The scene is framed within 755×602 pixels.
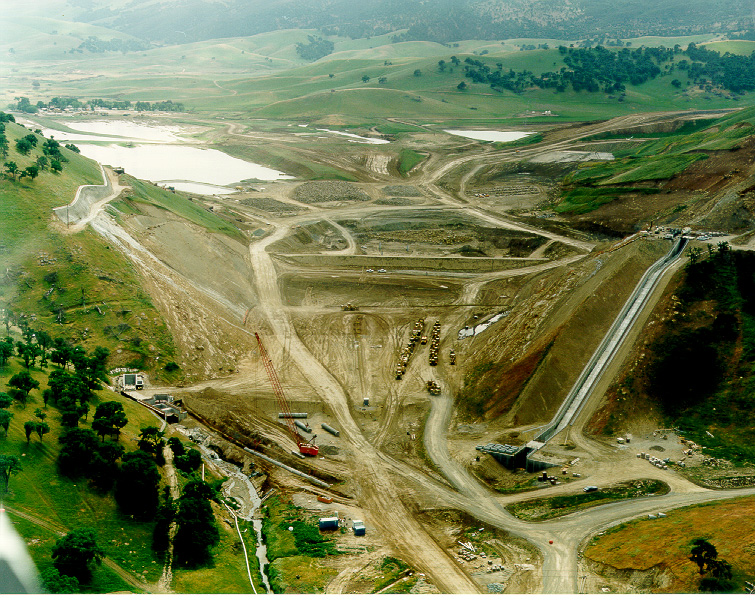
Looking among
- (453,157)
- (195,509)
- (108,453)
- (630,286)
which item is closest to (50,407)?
(108,453)

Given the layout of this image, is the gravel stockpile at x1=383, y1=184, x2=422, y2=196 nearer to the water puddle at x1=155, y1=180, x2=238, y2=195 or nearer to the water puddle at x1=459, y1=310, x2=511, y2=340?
the water puddle at x1=155, y1=180, x2=238, y2=195

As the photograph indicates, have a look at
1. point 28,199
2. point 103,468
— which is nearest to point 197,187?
point 28,199

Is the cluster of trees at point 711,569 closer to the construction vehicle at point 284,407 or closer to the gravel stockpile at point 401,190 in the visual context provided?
the construction vehicle at point 284,407

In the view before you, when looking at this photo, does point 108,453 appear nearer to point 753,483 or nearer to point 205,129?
point 753,483

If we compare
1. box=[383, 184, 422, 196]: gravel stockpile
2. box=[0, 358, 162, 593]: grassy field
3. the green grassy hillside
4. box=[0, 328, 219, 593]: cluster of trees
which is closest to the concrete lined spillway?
box=[0, 328, 219, 593]: cluster of trees

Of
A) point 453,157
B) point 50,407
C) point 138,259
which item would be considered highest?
point 453,157

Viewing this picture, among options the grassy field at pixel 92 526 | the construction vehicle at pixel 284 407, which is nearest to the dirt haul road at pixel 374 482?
the construction vehicle at pixel 284 407

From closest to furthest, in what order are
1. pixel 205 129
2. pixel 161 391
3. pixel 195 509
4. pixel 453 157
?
1. pixel 195 509
2. pixel 161 391
3. pixel 453 157
4. pixel 205 129
